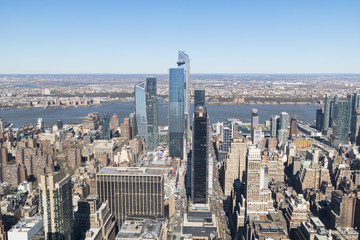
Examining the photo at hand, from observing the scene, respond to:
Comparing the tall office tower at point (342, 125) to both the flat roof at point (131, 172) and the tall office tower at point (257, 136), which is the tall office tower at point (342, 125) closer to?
the tall office tower at point (257, 136)

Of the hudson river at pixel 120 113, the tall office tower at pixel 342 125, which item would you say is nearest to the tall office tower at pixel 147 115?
the hudson river at pixel 120 113

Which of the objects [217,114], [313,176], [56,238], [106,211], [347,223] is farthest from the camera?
[217,114]

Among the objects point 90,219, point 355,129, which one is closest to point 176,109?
point 90,219

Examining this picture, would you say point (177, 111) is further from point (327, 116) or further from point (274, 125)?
point (327, 116)

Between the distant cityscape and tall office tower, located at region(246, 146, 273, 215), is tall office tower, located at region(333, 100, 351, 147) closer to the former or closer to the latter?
the distant cityscape

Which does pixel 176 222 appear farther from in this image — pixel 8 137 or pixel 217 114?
pixel 217 114

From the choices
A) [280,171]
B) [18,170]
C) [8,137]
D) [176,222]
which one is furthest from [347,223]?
[8,137]

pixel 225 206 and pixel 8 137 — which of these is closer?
pixel 225 206
